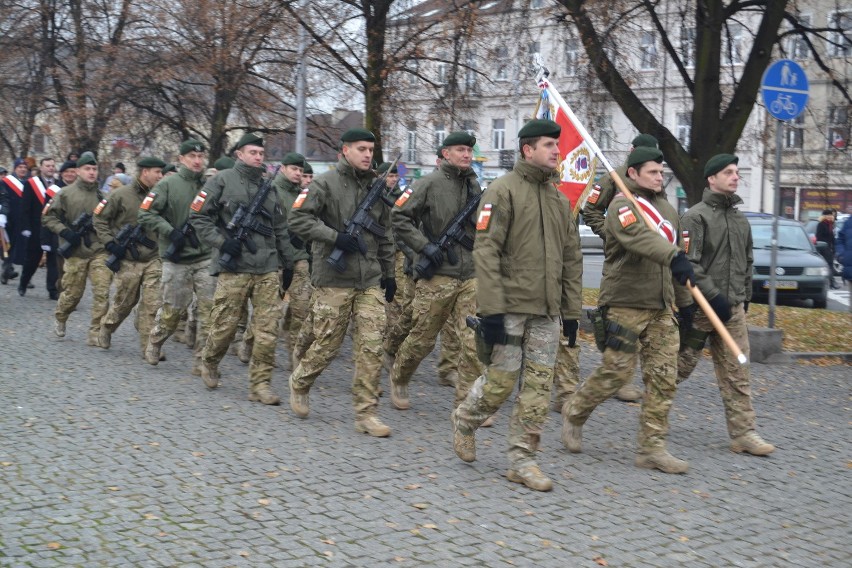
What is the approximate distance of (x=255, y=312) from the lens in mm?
8859

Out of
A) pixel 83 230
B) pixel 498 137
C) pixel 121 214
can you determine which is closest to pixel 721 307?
pixel 121 214

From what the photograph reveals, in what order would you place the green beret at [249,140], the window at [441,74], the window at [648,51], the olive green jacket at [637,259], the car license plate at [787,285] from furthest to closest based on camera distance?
1. the car license plate at [787,285]
2. the window at [441,74]
3. the window at [648,51]
4. the green beret at [249,140]
5. the olive green jacket at [637,259]

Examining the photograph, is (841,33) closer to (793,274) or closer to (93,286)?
(793,274)

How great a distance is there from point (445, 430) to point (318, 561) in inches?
113

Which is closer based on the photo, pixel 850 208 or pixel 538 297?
pixel 538 297

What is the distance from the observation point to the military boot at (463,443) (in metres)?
6.67

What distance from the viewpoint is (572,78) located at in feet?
54.6

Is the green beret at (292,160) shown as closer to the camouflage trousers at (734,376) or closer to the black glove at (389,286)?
the black glove at (389,286)

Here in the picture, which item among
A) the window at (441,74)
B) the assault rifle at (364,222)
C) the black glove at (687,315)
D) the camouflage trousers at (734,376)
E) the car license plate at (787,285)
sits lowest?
the car license plate at (787,285)

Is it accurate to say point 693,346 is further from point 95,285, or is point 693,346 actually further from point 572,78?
point 572,78

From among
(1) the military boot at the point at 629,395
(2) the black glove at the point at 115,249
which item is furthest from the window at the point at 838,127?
(2) the black glove at the point at 115,249

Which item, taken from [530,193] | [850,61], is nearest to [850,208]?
[850,61]

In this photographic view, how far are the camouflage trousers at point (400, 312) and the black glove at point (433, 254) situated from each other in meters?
1.04

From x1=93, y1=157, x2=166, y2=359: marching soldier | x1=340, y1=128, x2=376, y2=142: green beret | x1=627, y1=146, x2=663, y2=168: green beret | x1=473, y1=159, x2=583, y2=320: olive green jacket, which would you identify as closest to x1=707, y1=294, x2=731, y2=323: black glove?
x1=627, y1=146, x2=663, y2=168: green beret
